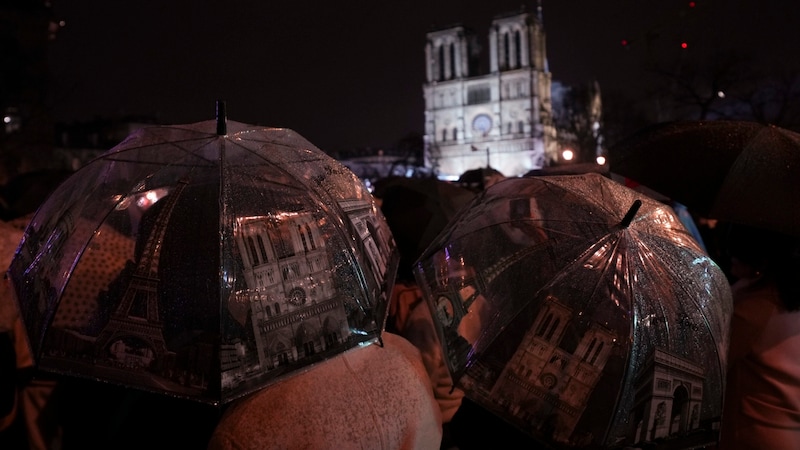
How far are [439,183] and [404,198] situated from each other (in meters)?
0.44

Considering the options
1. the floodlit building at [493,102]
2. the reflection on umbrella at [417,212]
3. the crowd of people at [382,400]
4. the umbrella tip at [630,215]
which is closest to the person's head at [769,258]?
the crowd of people at [382,400]

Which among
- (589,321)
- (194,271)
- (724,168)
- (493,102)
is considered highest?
(493,102)

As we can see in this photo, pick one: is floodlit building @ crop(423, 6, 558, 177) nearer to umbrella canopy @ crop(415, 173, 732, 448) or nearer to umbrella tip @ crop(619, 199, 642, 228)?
umbrella canopy @ crop(415, 173, 732, 448)

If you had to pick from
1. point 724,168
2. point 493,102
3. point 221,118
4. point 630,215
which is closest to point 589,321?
point 630,215

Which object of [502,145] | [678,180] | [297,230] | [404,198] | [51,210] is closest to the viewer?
[297,230]

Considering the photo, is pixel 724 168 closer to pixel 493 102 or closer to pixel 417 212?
pixel 417 212

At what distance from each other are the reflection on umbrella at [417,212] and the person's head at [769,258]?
1384mm

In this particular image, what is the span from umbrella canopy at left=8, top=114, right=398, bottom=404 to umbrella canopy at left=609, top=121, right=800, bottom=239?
6.24 ft

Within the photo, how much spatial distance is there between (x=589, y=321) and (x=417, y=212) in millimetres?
1624

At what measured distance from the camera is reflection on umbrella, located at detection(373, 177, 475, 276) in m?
3.56

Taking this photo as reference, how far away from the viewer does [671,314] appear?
7.52 ft

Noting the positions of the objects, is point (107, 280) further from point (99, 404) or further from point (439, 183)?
point (439, 183)

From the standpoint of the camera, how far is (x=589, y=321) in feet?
7.32

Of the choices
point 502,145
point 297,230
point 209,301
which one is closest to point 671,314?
point 297,230
